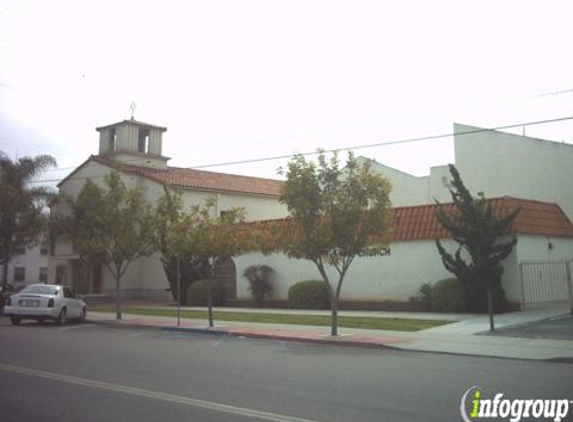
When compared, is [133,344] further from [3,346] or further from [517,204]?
[517,204]

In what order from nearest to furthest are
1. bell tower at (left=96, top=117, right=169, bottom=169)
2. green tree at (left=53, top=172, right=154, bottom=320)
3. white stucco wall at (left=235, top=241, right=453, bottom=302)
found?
1. green tree at (left=53, top=172, right=154, bottom=320)
2. white stucco wall at (left=235, top=241, right=453, bottom=302)
3. bell tower at (left=96, top=117, right=169, bottom=169)

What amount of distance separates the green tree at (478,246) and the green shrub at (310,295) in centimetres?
669

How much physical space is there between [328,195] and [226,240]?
4464mm

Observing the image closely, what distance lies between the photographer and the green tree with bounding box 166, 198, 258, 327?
20.8 m

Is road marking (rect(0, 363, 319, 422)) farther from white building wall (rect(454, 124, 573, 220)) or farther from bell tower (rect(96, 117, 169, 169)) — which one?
bell tower (rect(96, 117, 169, 169))

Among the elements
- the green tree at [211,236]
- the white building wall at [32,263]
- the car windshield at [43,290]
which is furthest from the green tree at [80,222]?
the white building wall at [32,263]

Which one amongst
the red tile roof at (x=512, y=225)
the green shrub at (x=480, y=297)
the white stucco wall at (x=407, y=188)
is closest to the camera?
the green shrub at (x=480, y=297)

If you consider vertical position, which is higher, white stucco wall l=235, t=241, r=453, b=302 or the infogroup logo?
white stucco wall l=235, t=241, r=453, b=302

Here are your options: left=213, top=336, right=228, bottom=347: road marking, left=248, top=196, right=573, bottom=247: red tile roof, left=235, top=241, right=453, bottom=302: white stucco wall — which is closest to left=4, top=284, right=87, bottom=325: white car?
left=213, top=336, right=228, bottom=347: road marking

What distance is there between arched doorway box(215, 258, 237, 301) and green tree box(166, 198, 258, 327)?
1149 cm

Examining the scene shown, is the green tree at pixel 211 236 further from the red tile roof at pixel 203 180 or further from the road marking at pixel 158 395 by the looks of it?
the red tile roof at pixel 203 180

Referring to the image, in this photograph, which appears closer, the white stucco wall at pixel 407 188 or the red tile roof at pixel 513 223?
the red tile roof at pixel 513 223

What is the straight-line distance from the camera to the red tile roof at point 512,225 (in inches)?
960

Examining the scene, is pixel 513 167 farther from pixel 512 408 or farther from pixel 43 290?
pixel 512 408
